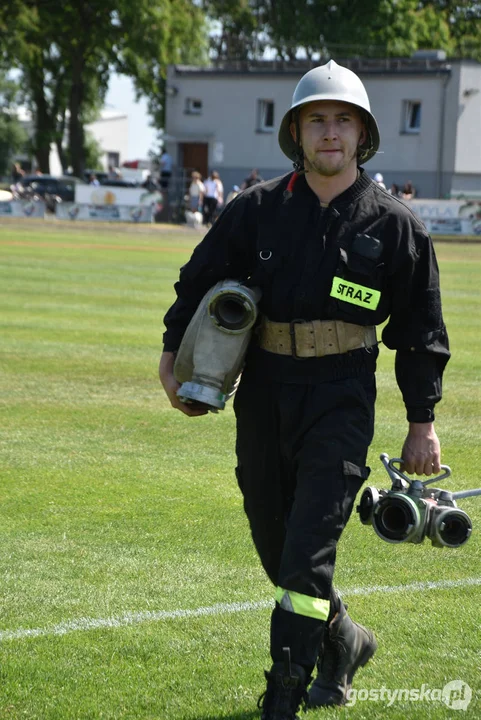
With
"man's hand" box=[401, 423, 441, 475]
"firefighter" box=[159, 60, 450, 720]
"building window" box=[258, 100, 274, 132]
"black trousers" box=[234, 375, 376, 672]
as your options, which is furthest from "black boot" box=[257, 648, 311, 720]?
"building window" box=[258, 100, 274, 132]

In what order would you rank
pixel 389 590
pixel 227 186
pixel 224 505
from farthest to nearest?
pixel 227 186 → pixel 224 505 → pixel 389 590

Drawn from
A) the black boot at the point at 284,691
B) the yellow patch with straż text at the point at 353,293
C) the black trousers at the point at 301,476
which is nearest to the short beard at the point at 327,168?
the yellow patch with straż text at the point at 353,293

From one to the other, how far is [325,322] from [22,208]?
4187cm

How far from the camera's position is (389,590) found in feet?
17.8

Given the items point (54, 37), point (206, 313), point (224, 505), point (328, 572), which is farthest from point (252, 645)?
→ point (54, 37)

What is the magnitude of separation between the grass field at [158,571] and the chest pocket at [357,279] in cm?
145

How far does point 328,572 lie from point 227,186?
57.0 m

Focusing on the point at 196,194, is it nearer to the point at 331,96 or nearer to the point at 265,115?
the point at 265,115

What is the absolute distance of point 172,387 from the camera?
4.49 metres

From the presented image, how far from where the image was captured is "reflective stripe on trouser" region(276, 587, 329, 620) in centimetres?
388

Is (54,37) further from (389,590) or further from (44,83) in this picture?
(389,590)

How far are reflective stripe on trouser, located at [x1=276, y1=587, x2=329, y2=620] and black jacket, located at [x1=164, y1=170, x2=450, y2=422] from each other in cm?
77

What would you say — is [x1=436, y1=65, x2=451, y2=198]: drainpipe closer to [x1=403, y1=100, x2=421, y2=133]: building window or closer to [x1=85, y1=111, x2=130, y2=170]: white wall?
[x1=403, y1=100, x2=421, y2=133]: building window

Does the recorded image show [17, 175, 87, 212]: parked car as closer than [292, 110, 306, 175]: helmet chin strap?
No
